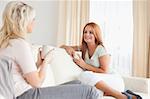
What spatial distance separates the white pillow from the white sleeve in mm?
892

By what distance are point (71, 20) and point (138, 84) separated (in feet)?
6.32

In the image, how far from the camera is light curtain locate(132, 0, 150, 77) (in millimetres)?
3928

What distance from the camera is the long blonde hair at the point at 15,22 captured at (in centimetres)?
185

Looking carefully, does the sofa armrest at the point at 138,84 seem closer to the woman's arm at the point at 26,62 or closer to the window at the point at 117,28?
the window at the point at 117,28

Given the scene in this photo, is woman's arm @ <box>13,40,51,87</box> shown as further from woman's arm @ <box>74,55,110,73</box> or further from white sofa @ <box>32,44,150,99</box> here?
woman's arm @ <box>74,55,110,73</box>

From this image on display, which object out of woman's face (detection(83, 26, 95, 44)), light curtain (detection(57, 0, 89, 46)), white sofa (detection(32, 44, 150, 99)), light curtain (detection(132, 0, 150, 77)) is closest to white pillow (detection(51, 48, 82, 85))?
white sofa (detection(32, 44, 150, 99))

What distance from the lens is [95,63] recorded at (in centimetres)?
299

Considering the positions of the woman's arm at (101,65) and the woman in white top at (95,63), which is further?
the woman's arm at (101,65)

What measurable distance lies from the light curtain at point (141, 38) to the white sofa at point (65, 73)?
0.91m

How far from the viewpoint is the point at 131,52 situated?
4.10 m

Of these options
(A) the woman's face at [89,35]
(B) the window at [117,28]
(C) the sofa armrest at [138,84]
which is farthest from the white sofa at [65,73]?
(B) the window at [117,28]

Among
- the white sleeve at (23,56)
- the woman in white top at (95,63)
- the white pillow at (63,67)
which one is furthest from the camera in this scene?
the white pillow at (63,67)

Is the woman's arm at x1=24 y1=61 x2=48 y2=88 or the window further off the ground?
the window

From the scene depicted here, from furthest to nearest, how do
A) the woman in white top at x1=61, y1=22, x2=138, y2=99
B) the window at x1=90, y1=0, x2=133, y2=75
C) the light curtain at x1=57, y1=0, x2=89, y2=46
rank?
the light curtain at x1=57, y1=0, x2=89, y2=46
the window at x1=90, y1=0, x2=133, y2=75
the woman in white top at x1=61, y1=22, x2=138, y2=99
